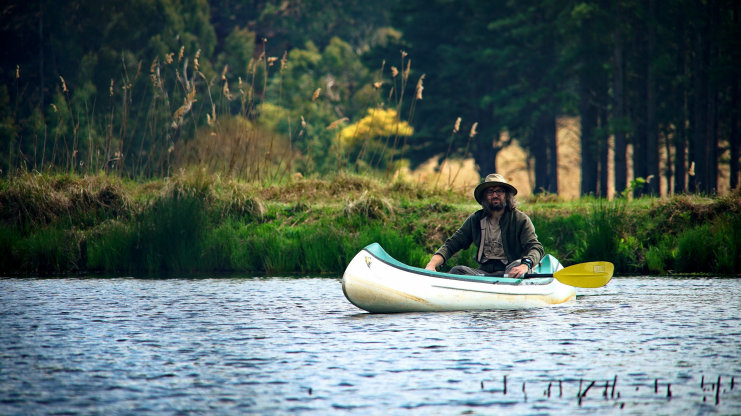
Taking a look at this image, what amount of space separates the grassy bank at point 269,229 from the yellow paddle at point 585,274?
401cm

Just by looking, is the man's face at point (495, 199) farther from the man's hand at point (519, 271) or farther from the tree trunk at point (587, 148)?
the tree trunk at point (587, 148)

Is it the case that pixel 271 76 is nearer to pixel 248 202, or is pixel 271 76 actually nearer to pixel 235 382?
pixel 248 202

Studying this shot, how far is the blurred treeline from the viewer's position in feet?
94.2

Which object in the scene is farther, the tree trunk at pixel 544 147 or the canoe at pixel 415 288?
the tree trunk at pixel 544 147

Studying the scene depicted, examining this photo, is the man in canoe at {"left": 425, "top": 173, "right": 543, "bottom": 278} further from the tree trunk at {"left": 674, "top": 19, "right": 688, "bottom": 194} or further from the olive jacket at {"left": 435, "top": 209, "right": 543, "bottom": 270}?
the tree trunk at {"left": 674, "top": 19, "right": 688, "bottom": 194}

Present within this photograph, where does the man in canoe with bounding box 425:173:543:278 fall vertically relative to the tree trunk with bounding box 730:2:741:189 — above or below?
below

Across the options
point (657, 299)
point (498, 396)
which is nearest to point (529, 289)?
point (657, 299)

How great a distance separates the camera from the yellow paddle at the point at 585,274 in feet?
39.5

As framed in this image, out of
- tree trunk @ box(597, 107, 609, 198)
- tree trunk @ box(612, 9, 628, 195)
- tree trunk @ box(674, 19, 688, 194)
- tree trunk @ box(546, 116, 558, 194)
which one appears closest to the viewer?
tree trunk @ box(612, 9, 628, 195)

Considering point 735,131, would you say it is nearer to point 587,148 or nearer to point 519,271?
point 587,148

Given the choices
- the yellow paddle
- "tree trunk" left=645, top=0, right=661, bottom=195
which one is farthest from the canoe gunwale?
"tree trunk" left=645, top=0, right=661, bottom=195

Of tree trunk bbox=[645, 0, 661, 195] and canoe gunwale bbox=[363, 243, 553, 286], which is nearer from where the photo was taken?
canoe gunwale bbox=[363, 243, 553, 286]

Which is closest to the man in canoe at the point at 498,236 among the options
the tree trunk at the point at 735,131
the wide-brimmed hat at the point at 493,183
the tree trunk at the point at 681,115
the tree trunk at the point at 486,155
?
the wide-brimmed hat at the point at 493,183

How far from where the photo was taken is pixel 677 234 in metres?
17.0
